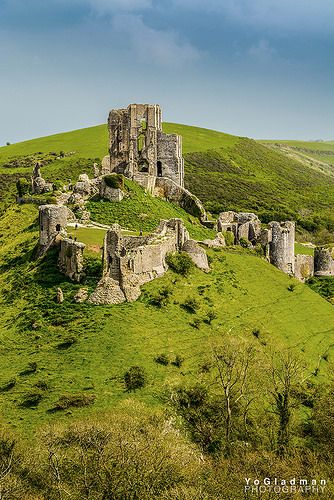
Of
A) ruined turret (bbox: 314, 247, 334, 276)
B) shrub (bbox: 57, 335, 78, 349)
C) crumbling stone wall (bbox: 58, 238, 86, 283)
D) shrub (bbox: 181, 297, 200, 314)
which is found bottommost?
ruined turret (bbox: 314, 247, 334, 276)

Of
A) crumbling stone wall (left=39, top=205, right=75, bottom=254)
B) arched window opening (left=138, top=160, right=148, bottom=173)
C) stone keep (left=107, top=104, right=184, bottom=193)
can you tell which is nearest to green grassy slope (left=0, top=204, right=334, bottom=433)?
crumbling stone wall (left=39, top=205, right=75, bottom=254)

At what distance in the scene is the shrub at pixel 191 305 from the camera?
47406mm

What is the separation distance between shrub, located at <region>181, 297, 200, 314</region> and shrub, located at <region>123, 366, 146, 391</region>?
34.0 ft

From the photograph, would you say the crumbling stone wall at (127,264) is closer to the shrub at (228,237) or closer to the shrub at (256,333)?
the shrub at (256,333)

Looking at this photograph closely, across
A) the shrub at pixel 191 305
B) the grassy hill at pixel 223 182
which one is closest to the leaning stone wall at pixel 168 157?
the shrub at pixel 191 305

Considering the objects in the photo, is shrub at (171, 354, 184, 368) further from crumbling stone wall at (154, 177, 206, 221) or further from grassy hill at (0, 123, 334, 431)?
crumbling stone wall at (154, 177, 206, 221)

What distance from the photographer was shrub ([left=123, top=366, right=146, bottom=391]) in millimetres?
36719

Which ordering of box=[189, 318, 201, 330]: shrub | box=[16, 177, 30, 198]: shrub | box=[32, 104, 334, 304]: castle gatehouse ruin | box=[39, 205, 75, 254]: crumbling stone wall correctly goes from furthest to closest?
box=[16, 177, 30, 198]: shrub → box=[39, 205, 75, 254]: crumbling stone wall → box=[32, 104, 334, 304]: castle gatehouse ruin → box=[189, 318, 201, 330]: shrub

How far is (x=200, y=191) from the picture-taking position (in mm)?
156750

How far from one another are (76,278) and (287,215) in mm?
104127

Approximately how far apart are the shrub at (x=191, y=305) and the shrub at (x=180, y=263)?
14.9ft

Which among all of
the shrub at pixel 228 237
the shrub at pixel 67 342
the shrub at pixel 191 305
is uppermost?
the shrub at pixel 228 237

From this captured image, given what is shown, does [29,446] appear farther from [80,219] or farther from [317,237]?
[317,237]

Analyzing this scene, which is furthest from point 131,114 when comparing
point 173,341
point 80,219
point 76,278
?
point 173,341
